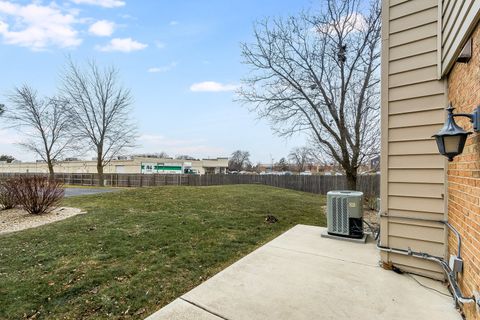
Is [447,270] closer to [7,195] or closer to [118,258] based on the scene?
[118,258]

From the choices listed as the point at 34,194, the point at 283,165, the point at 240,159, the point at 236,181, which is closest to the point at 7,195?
the point at 34,194

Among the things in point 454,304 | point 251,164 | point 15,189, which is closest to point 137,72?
point 15,189

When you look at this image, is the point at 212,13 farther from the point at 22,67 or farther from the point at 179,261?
the point at 22,67

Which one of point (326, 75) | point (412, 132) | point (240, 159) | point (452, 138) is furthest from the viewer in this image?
point (240, 159)

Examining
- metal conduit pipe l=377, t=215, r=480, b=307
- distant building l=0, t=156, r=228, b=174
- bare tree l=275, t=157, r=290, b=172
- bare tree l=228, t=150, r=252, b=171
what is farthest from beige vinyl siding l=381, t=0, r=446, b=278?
bare tree l=228, t=150, r=252, b=171

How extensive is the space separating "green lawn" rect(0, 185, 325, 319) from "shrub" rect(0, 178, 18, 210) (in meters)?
2.48

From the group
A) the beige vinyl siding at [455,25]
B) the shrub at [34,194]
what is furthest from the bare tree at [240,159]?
the beige vinyl siding at [455,25]

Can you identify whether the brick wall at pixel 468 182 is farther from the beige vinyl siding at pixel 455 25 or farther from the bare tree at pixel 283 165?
the bare tree at pixel 283 165

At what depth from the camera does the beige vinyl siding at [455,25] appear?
1.74 meters

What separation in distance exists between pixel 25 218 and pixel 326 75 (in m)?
9.55

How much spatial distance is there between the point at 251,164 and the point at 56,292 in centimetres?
5814

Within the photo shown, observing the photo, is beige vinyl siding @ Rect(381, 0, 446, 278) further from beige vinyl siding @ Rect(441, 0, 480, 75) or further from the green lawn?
the green lawn

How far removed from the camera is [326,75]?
8.13 meters

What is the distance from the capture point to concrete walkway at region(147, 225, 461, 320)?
7.09ft
